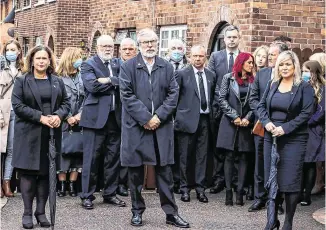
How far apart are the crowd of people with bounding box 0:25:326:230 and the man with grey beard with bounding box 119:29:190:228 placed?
0.04 ft

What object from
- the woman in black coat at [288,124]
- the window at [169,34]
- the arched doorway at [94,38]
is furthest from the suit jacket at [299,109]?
the arched doorway at [94,38]

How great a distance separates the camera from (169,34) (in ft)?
53.6

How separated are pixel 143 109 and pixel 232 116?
74.0 inches

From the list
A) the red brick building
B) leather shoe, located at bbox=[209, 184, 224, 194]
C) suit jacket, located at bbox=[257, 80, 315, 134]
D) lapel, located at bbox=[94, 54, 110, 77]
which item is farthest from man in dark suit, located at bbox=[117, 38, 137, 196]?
the red brick building

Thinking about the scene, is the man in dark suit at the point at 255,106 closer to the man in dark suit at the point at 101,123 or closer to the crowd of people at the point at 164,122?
the crowd of people at the point at 164,122

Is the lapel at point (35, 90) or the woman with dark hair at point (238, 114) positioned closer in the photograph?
the lapel at point (35, 90)

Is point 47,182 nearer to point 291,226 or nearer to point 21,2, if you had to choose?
point 291,226

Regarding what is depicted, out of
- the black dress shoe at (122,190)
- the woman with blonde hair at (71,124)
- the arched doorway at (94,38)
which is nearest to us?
the woman with blonde hair at (71,124)

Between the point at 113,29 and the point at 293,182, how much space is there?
1203 cm

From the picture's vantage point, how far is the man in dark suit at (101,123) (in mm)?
9242

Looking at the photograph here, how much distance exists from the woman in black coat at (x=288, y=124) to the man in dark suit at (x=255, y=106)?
1.12m

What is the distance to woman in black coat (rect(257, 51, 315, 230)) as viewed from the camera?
303 inches

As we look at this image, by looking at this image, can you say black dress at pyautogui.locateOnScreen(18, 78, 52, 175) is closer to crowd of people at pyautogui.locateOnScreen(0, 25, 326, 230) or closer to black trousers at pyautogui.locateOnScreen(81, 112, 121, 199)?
crowd of people at pyautogui.locateOnScreen(0, 25, 326, 230)

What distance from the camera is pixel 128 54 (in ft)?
32.1
